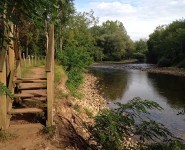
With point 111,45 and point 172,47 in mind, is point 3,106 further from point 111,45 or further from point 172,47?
point 111,45

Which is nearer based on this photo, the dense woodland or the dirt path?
the dense woodland

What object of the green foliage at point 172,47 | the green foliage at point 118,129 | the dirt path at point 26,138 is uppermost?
the green foliage at point 172,47

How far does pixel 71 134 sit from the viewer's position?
7074 millimetres

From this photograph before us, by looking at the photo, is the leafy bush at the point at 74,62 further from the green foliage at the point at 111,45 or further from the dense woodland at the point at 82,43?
the green foliage at the point at 111,45

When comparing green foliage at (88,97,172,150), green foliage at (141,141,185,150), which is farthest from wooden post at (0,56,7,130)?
green foliage at (141,141,185,150)

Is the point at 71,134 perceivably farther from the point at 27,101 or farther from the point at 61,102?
the point at 61,102

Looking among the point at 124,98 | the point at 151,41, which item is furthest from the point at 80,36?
the point at 151,41

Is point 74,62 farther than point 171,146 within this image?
Yes

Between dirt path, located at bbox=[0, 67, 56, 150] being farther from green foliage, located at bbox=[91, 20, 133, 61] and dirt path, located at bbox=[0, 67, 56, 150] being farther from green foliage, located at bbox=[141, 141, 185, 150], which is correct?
green foliage, located at bbox=[91, 20, 133, 61]

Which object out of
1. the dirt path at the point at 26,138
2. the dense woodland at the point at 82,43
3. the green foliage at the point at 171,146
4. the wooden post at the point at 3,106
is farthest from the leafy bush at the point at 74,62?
the green foliage at the point at 171,146

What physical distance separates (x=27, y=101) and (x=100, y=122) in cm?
312

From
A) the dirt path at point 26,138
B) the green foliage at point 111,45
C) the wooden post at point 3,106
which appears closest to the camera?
the dirt path at point 26,138

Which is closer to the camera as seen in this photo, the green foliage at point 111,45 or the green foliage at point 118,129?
the green foliage at point 118,129

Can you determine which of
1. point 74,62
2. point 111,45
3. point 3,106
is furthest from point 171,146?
point 111,45
